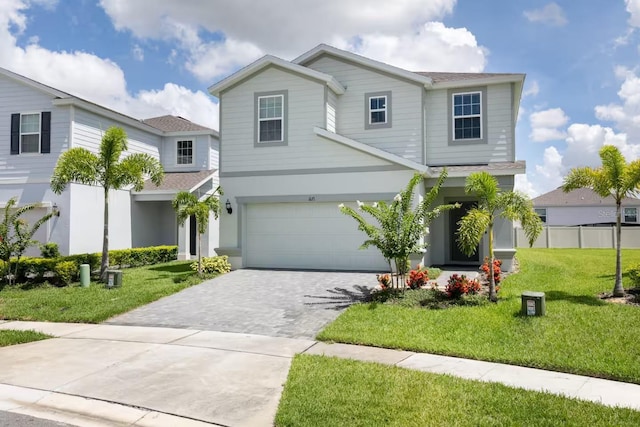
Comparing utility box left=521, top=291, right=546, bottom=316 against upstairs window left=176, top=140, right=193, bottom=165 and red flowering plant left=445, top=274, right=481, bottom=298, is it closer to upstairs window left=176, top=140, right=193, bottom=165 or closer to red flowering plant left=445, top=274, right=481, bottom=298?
red flowering plant left=445, top=274, right=481, bottom=298

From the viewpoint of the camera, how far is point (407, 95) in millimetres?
17391

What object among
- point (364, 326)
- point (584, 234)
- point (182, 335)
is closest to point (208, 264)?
point (182, 335)

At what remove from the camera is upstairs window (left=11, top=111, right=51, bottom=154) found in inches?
736

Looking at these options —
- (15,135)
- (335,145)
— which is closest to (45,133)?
(15,135)

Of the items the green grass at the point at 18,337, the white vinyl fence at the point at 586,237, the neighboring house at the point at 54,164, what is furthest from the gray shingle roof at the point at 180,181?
the white vinyl fence at the point at 586,237

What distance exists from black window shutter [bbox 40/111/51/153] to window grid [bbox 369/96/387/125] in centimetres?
1270

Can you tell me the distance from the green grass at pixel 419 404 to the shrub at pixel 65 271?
10.8 meters

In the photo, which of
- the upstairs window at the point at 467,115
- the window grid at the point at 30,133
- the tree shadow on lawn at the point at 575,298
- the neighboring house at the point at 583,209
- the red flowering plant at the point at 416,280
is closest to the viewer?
the tree shadow on lawn at the point at 575,298

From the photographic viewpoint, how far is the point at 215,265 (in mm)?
16078

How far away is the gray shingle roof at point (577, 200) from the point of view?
→ 39.6 metres

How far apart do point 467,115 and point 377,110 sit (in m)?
3.29

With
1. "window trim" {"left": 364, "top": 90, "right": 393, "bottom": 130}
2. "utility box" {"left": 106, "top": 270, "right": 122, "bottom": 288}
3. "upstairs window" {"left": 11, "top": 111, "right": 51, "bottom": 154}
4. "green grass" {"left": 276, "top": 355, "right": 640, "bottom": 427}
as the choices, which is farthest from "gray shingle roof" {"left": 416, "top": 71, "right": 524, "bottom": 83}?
"upstairs window" {"left": 11, "top": 111, "right": 51, "bottom": 154}

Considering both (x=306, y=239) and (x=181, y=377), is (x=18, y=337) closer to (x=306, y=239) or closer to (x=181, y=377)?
(x=181, y=377)

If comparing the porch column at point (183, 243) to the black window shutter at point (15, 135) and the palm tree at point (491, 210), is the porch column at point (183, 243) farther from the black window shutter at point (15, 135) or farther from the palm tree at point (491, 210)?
the palm tree at point (491, 210)
